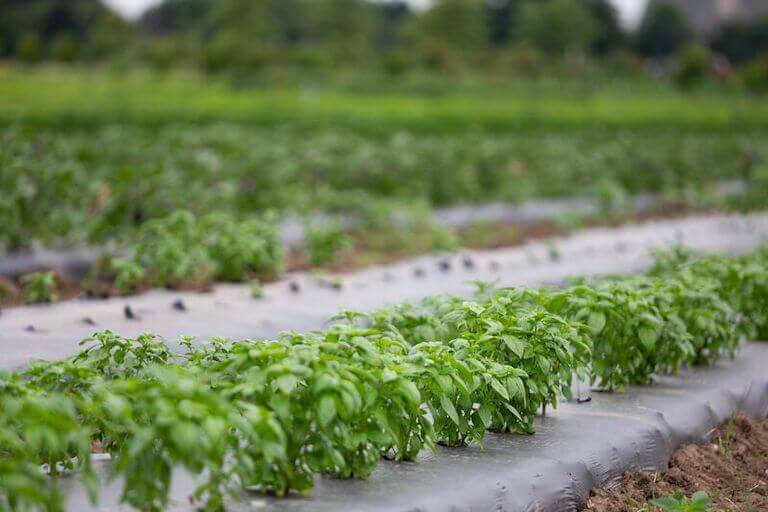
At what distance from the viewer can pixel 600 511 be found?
3201 millimetres

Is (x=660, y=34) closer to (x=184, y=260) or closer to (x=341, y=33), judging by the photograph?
(x=341, y=33)

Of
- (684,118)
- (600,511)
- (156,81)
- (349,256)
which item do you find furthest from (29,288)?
(684,118)

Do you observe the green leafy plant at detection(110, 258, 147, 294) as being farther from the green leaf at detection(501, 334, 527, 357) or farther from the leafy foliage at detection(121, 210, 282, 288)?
the green leaf at detection(501, 334, 527, 357)

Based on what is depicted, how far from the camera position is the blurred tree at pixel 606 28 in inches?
1743

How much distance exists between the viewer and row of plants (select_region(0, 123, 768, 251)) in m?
6.93

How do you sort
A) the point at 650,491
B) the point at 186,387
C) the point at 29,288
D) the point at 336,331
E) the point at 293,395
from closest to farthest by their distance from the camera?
the point at 186,387 < the point at 293,395 < the point at 336,331 < the point at 650,491 < the point at 29,288

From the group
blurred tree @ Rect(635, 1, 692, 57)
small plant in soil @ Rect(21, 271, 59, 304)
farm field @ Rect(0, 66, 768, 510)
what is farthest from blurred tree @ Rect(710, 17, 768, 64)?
small plant in soil @ Rect(21, 271, 59, 304)

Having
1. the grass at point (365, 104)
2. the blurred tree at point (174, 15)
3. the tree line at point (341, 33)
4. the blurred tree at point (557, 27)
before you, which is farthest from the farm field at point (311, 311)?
the blurred tree at point (174, 15)

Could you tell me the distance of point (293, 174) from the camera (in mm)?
9992

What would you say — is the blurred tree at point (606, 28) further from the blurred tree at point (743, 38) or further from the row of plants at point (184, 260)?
the row of plants at point (184, 260)

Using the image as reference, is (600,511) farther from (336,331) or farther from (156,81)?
(156,81)

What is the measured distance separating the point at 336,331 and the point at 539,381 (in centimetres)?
82

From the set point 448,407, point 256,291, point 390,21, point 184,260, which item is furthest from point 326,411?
point 390,21

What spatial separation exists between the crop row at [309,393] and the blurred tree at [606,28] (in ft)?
138
